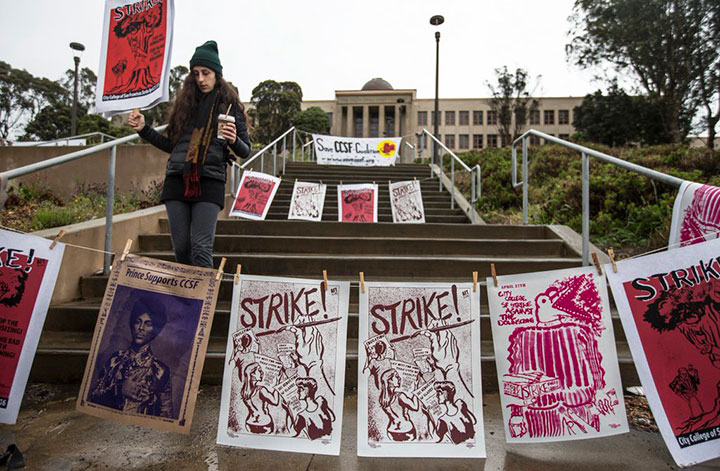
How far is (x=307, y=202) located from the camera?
7.66m

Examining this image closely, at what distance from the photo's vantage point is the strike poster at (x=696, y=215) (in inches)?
87.0

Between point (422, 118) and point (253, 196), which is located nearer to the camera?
point (253, 196)

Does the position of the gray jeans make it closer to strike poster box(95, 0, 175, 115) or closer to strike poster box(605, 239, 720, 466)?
strike poster box(95, 0, 175, 115)

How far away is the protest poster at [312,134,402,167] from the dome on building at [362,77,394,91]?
139 ft

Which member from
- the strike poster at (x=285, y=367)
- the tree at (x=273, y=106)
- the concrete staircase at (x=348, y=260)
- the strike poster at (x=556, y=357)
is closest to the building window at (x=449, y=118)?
the tree at (x=273, y=106)

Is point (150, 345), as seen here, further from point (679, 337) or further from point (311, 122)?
point (311, 122)

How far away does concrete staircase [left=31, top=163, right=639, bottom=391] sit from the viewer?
2850 millimetres

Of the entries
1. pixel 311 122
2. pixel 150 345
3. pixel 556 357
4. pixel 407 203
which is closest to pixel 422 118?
pixel 311 122

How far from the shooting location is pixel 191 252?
2807 mm

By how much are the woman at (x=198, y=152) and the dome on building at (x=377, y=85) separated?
52446 mm

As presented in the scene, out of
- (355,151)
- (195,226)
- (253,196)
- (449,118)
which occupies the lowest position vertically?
(195,226)

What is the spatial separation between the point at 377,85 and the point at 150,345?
53981 mm

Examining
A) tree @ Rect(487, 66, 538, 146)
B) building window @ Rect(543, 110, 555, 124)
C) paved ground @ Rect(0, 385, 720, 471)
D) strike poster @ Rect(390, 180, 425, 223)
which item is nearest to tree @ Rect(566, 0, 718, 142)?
tree @ Rect(487, 66, 538, 146)

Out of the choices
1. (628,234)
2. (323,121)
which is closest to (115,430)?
(628,234)
